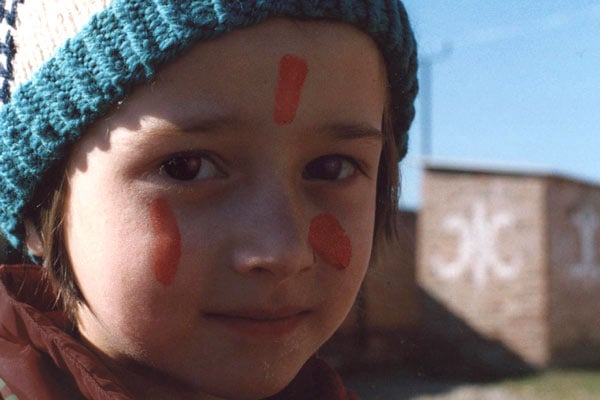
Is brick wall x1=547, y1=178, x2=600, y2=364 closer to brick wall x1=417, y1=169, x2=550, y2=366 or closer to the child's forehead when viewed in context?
brick wall x1=417, y1=169, x2=550, y2=366

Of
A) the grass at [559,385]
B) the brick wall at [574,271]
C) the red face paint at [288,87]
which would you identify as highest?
the red face paint at [288,87]

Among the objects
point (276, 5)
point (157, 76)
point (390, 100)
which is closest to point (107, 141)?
point (157, 76)

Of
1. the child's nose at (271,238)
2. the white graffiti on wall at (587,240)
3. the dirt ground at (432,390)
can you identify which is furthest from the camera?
the white graffiti on wall at (587,240)

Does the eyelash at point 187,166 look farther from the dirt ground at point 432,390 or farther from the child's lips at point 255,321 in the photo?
the dirt ground at point 432,390

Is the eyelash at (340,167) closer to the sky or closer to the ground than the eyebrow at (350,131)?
closer to the ground

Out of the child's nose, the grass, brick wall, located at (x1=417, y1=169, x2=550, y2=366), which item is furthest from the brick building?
the child's nose

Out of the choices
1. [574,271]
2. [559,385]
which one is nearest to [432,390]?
[559,385]

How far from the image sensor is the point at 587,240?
9.43 m

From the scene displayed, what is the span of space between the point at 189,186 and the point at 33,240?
434 millimetres

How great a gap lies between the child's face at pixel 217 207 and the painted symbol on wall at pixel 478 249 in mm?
8142

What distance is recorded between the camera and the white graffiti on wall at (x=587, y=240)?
933 centimetres

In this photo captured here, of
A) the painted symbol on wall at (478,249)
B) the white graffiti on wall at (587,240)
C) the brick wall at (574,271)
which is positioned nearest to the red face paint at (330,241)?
the painted symbol on wall at (478,249)

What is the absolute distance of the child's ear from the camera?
138cm

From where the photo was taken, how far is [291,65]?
1.16 metres
